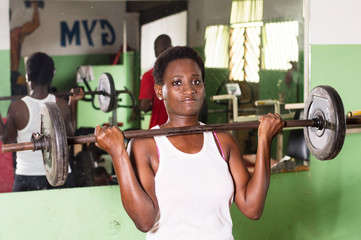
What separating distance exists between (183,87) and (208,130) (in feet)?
0.63

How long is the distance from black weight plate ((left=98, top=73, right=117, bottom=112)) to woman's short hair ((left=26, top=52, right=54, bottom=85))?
27cm

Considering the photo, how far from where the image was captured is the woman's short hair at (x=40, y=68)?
7.68 feet

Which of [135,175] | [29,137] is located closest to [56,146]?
[135,175]

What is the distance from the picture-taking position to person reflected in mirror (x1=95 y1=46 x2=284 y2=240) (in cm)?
150

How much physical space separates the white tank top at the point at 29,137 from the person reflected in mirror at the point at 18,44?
79 millimetres

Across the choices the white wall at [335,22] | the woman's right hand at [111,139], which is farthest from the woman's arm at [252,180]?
the white wall at [335,22]

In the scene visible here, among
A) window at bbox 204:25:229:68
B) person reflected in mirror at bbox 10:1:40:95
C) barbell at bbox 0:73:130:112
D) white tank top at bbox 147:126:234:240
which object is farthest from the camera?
window at bbox 204:25:229:68

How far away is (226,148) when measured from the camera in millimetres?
1688

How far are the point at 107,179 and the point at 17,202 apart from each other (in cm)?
49

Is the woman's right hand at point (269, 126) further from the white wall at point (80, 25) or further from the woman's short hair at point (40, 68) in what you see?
the woman's short hair at point (40, 68)

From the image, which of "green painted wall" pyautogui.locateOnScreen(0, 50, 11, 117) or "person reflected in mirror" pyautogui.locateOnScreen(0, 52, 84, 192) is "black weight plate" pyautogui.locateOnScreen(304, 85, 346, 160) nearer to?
"person reflected in mirror" pyautogui.locateOnScreen(0, 52, 84, 192)

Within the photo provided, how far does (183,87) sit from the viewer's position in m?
1.64

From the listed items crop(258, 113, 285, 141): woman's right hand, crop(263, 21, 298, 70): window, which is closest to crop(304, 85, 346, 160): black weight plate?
crop(258, 113, 285, 141): woman's right hand

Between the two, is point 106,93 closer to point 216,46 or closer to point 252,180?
point 216,46
